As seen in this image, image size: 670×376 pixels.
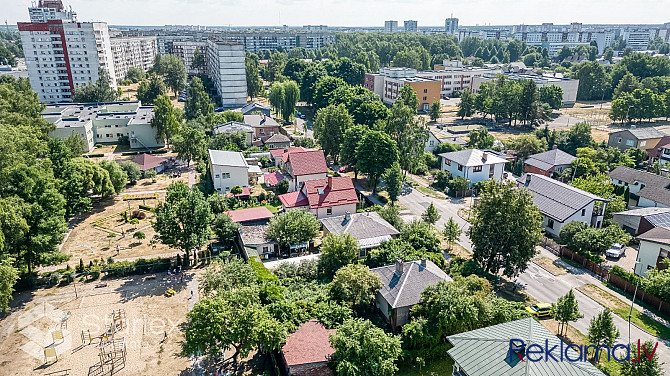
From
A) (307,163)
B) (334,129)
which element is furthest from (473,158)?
(307,163)

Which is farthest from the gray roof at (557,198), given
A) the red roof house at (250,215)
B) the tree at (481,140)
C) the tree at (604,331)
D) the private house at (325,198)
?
the red roof house at (250,215)

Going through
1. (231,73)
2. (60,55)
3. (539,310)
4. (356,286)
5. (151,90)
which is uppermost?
(60,55)

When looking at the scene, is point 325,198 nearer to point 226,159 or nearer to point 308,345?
point 226,159

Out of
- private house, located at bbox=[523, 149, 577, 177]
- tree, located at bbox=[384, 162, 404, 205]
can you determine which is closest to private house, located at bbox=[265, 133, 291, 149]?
tree, located at bbox=[384, 162, 404, 205]

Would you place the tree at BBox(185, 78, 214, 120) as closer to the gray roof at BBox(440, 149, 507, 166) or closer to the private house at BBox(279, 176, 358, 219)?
the private house at BBox(279, 176, 358, 219)

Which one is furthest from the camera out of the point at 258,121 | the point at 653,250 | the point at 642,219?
the point at 258,121

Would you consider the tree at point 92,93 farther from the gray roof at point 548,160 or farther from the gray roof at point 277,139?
the gray roof at point 548,160
